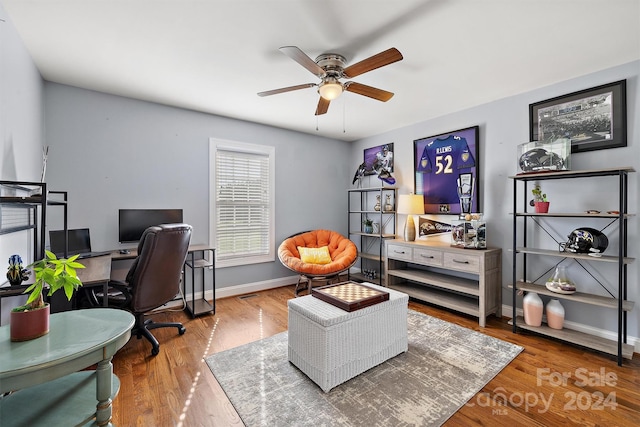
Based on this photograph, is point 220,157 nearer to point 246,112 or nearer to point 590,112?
point 246,112

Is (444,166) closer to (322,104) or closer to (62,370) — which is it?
(322,104)

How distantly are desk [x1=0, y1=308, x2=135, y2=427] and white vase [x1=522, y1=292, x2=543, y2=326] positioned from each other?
3.31 metres

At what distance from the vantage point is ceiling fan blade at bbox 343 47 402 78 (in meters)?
1.80

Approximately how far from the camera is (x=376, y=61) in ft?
6.30

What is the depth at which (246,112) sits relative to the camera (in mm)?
3656

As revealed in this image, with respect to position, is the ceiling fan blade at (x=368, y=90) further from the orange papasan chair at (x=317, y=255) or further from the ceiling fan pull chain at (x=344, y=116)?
the orange papasan chair at (x=317, y=255)

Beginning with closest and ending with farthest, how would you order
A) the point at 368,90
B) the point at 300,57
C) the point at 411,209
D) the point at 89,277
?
the point at 300,57 → the point at 89,277 → the point at 368,90 → the point at 411,209

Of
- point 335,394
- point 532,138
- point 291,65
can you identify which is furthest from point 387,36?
point 335,394

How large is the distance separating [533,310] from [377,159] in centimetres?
294

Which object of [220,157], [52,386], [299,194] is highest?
[220,157]

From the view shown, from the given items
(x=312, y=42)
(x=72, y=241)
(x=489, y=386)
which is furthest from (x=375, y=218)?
(x=72, y=241)

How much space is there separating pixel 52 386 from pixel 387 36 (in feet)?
9.30

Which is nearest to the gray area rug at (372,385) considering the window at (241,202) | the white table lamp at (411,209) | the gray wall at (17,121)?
the white table lamp at (411,209)

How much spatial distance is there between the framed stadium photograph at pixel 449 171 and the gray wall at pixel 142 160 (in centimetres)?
195
